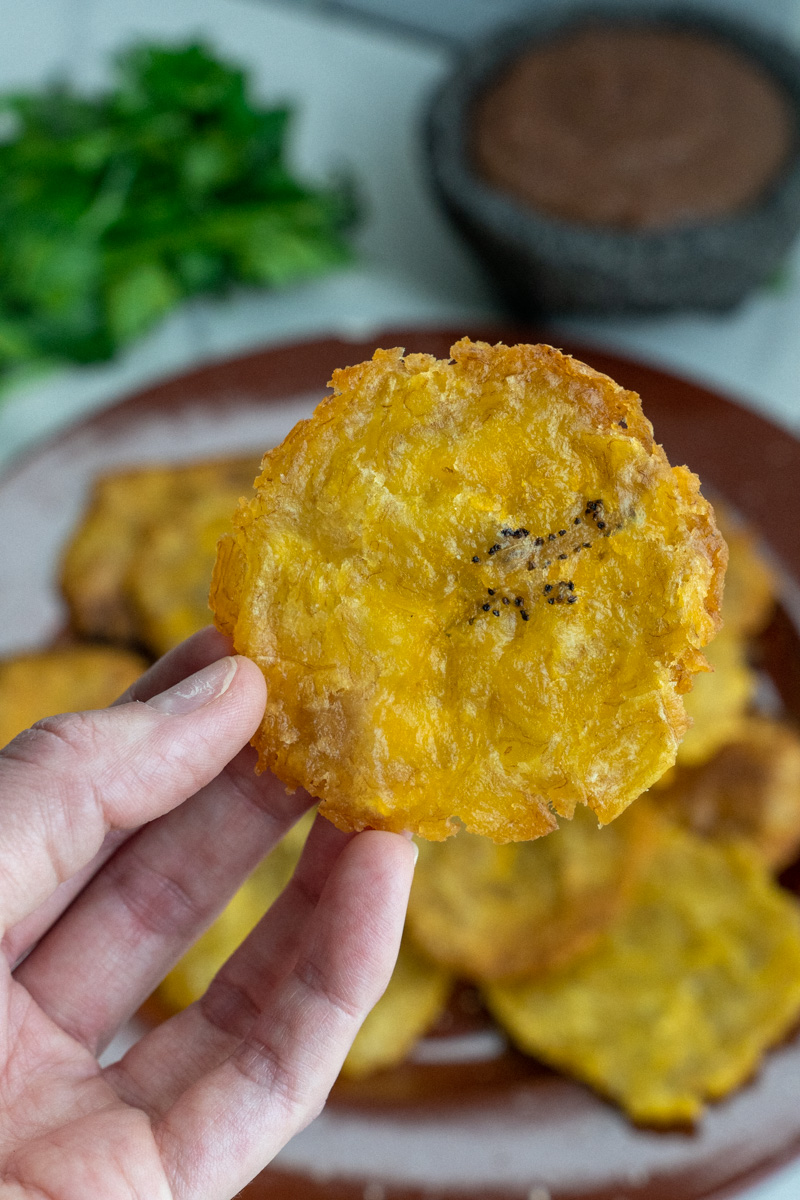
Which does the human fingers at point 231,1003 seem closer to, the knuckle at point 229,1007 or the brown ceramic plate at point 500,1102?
the knuckle at point 229,1007

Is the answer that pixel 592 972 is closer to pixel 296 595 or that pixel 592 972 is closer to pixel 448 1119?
pixel 448 1119

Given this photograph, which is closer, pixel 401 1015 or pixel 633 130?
pixel 401 1015

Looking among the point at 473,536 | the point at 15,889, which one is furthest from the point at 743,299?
the point at 15,889

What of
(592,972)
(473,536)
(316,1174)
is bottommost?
(316,1174)

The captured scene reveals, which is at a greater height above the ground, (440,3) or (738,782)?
(440,3)

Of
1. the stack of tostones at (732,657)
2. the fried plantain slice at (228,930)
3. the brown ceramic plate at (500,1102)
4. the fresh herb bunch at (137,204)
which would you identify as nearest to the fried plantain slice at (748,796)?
the stack of tostones at (732,657)

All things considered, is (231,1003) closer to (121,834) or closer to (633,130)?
(121,834)

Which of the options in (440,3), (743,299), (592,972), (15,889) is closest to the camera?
(15,889)

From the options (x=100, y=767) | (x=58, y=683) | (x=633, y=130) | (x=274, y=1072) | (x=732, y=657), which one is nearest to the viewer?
(x=100, y=767)

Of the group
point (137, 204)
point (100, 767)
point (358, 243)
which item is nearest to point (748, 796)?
point (100, 767)
